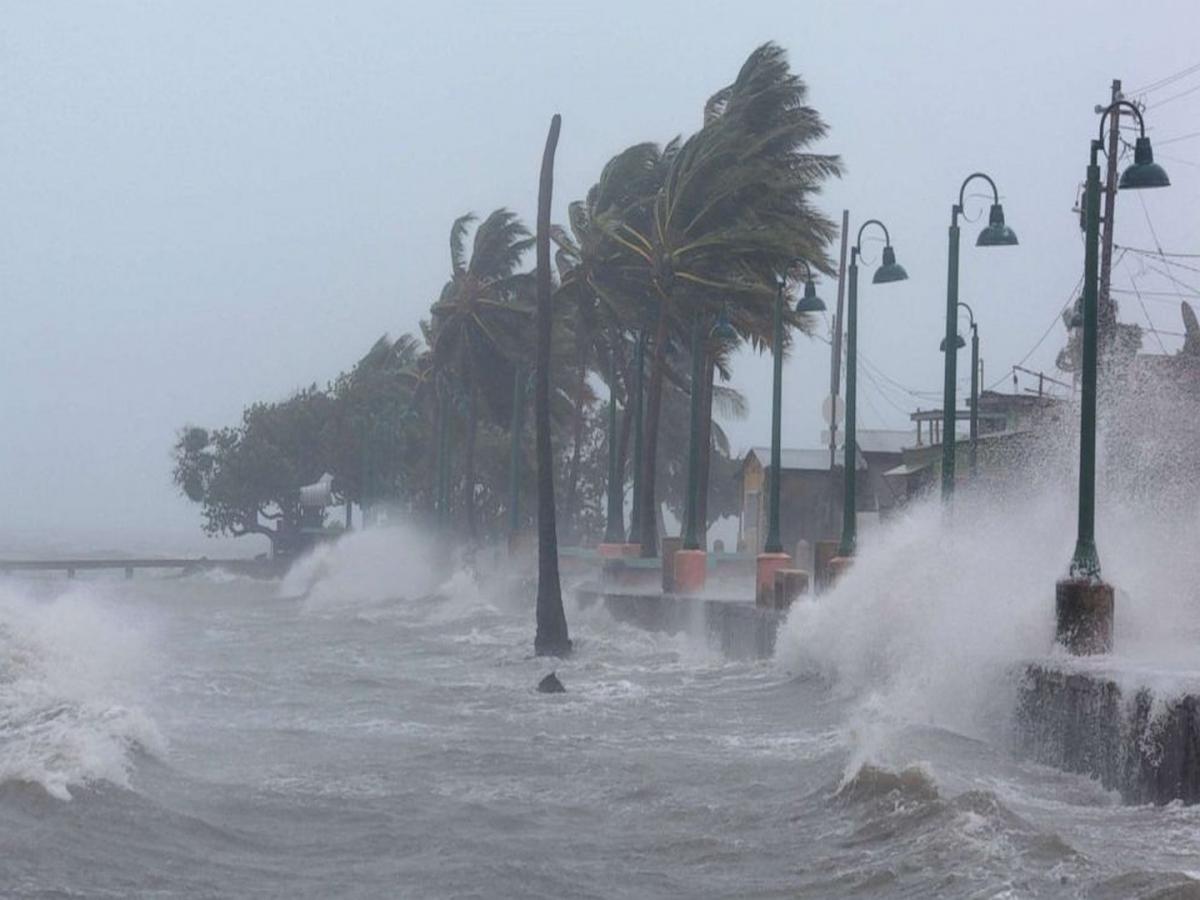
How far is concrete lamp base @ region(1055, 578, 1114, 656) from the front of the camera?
15.9 meters

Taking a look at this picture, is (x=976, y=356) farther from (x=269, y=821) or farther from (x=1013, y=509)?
(x=269, y=821)

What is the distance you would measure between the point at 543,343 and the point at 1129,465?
958cm

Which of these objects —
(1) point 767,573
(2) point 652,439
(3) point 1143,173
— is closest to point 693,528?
(2) point 652,439

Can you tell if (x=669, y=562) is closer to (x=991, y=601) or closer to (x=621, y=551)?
(x=621, y=551)

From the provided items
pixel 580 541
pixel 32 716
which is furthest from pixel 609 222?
→ pixel 580 541

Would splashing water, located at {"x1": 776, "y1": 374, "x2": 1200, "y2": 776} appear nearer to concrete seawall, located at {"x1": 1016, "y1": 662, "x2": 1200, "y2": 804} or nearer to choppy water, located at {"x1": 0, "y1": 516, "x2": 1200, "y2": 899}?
choppy water, located at {"x1": 0, "y1": 516, "x2": 1200, "y2": 899}

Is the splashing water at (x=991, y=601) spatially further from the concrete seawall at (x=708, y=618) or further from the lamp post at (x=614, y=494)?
the lamp post at (x=614, y=494)

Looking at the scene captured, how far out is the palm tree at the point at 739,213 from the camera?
127 ft

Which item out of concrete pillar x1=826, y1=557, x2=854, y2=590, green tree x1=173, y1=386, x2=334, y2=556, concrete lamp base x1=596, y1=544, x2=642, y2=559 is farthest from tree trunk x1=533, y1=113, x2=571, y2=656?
green tree x1=173, y1=386, x2=334, y2=556

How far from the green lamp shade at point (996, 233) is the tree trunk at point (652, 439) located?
19.5m

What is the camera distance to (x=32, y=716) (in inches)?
583

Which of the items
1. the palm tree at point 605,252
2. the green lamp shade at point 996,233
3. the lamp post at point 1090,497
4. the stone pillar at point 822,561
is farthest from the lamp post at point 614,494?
the lamp post at point 1090,497

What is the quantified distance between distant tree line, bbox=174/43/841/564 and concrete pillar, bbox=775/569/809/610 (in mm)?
5605

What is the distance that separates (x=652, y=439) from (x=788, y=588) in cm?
1347
